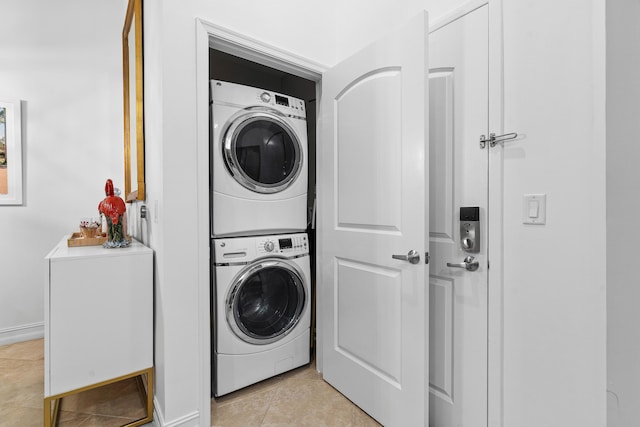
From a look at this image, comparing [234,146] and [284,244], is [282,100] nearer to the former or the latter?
[234,146]

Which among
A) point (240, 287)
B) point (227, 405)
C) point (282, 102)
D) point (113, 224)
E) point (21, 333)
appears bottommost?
point (227, 405)

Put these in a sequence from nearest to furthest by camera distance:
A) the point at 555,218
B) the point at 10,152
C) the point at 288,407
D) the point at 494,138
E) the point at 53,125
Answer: the point at 555,218
the point at 494,138
the point at 288,407
the point at 10,152
the point at 53,125

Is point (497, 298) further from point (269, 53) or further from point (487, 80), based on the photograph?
point (269, 53)

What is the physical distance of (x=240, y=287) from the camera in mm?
1758

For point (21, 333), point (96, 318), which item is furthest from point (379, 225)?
point (21, 333)

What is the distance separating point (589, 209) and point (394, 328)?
87cm

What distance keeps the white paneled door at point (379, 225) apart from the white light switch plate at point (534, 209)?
340 mm

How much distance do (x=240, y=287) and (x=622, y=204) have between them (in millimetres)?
1645

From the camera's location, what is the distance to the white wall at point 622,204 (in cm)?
96

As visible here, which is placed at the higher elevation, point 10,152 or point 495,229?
point 10,152

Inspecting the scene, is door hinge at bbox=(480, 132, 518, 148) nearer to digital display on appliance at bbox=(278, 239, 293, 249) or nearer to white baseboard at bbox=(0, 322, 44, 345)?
digital display on appliance at bbox=(278, 239, 293, 249)

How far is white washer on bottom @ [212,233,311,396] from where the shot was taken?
5.64 feet

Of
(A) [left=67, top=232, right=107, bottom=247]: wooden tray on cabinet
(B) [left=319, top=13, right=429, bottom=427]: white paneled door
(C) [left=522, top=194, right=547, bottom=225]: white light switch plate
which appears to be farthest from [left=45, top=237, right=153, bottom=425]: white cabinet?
(C) [left=522, top=194, right=547, bottom=225]: white light switch plate

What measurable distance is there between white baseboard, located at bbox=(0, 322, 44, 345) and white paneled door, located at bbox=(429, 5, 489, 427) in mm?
2944
